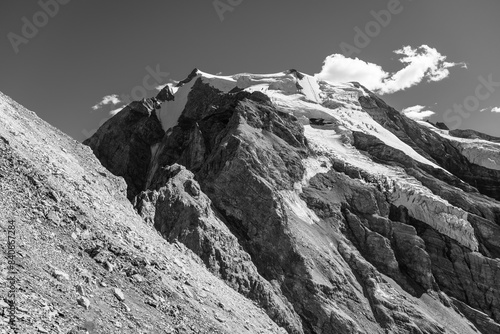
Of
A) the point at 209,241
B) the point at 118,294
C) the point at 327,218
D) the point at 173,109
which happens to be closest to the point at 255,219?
the point at 209,241

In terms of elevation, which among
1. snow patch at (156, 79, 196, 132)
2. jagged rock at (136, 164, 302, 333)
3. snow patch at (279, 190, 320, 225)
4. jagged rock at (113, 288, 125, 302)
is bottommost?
jagged rock at (113, 288, 125, 302)

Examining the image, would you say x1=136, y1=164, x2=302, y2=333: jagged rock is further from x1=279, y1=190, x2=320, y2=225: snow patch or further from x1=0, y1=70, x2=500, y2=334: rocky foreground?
x1=279, y1=190, x2=320, y2=225: snow patch

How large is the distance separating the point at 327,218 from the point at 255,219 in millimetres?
18816

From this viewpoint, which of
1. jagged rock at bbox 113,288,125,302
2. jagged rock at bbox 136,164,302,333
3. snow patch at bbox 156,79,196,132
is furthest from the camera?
snow patch at bbox 156,79,196,132

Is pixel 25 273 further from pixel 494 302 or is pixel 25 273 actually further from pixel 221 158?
pixel 494 302

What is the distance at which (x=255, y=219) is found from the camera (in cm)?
6419

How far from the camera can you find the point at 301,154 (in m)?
93.2

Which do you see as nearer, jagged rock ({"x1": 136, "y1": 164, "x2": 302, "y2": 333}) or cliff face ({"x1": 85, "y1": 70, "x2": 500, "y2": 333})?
jagged rock ({"x1": 136, "y1": 164, "x2": 302, "y2": 333})

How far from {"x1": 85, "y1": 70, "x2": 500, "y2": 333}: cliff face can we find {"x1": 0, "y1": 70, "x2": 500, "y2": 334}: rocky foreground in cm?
28

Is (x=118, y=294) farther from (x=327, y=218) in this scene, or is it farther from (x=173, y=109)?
(x=173, y=109)

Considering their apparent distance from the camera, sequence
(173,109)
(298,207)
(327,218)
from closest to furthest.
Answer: (298,207), (327,218), (173,109)

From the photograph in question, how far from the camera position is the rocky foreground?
68.0 feet

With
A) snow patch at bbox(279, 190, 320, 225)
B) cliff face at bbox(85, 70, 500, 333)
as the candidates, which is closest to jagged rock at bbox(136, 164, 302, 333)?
cliff face at bbox(85, 70, 500, 333)

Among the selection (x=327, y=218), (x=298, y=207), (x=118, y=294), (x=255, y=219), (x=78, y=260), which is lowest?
(x=118, y=294)
